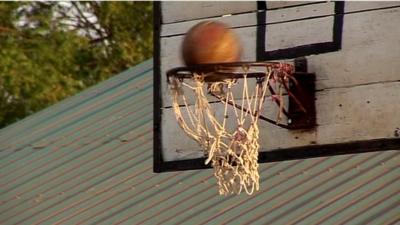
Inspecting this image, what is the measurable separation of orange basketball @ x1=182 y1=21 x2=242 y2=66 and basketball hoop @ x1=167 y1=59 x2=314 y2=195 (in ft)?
0.34

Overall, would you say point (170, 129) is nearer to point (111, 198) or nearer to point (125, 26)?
point (111, 198)

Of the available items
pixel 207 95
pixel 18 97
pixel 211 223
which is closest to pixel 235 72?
pixel 207 95

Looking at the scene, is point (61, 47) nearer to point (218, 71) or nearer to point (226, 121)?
point (226, 121)

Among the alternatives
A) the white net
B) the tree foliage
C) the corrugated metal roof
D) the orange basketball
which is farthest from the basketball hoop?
the tree foliage

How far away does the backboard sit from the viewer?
26.6ft

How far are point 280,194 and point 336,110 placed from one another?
1576 millimetres

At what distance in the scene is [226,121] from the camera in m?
8.55

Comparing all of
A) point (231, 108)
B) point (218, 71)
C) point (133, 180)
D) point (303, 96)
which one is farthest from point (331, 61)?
point (133, 180)

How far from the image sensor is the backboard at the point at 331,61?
8.10 metres

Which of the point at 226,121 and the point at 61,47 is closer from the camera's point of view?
the point at 226,121

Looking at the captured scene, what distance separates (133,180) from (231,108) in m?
2.61

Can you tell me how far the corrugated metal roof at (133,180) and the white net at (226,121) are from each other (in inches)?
34.0

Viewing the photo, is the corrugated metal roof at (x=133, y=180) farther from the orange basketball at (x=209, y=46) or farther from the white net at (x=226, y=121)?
the orange basketball at (x=209, y=46)

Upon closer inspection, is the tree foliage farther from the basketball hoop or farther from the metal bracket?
the metal bracket
